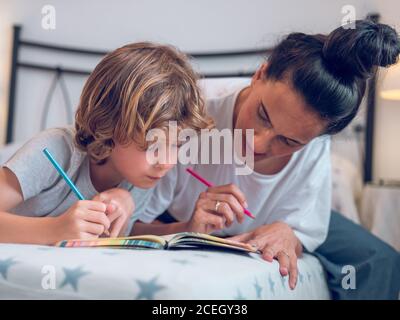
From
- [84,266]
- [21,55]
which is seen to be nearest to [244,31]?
[21,55]

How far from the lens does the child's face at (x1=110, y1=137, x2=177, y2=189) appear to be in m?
0.87

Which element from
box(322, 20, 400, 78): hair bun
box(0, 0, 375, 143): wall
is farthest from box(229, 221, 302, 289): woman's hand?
box(0, 0, 375, 143): wall

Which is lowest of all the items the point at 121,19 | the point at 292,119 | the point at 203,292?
the point at 203,292

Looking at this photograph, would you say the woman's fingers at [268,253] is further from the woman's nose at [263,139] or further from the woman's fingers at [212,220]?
the woman's nose at [263,139]

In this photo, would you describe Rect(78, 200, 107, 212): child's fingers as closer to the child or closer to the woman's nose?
the child

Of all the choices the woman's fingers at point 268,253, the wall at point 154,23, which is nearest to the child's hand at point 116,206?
the woman's fingers at point 268,253

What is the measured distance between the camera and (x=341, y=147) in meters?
1.93

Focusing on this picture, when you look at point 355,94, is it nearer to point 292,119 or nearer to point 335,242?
point 292,119

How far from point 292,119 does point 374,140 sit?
3.36ft

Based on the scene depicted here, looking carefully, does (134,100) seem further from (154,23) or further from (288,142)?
(154,23)

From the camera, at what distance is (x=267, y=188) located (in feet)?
3.52

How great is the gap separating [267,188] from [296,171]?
0.07 m

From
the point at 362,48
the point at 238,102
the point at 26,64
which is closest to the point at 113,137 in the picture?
the point at 238,102

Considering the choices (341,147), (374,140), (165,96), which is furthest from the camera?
(341,147)
